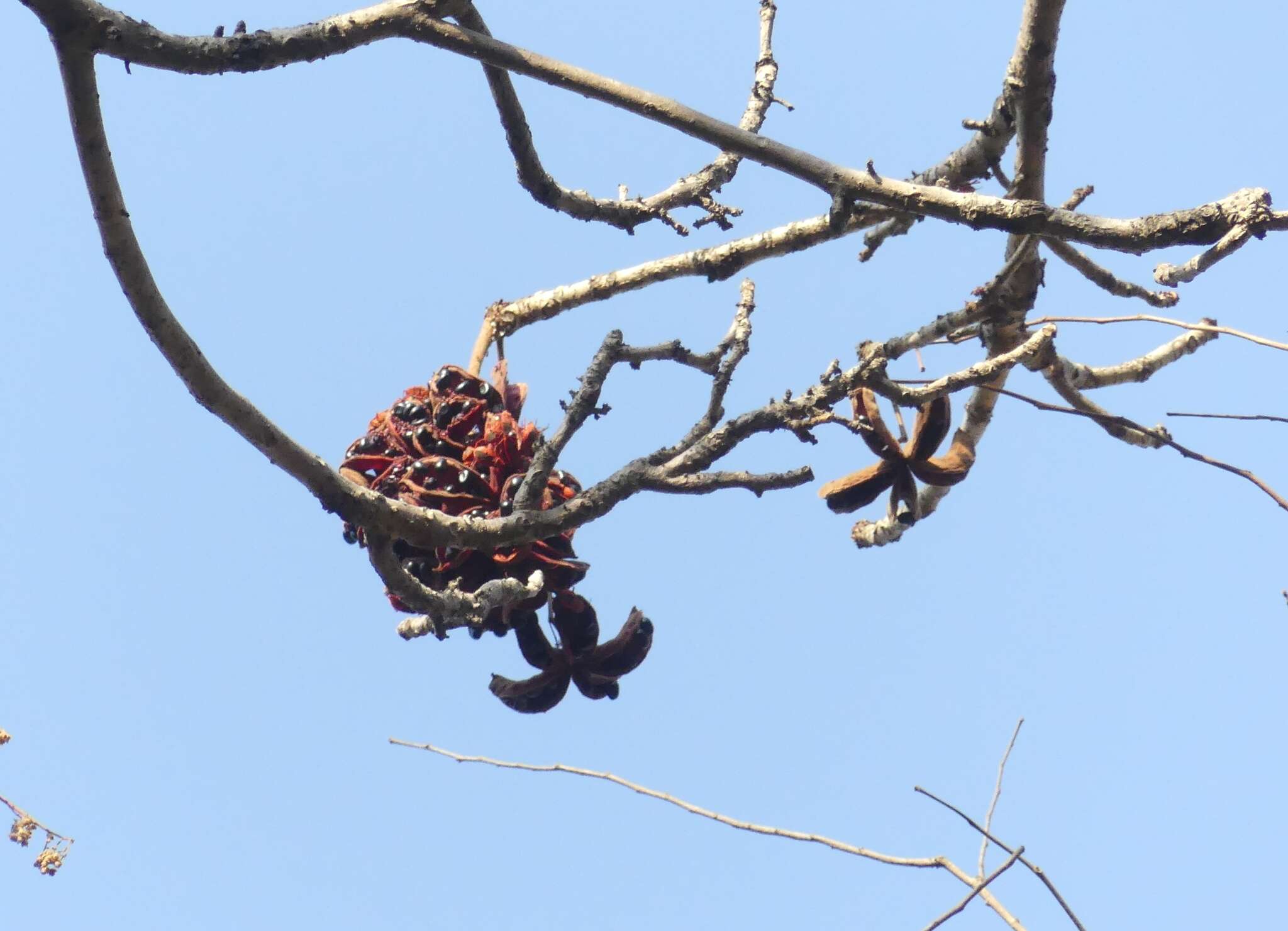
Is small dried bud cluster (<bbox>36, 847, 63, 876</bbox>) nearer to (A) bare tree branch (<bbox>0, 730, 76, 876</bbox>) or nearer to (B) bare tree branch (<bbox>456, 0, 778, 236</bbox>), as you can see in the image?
(A) bare tree branch (<bbox>0, 730, 76, 876</bbox>)

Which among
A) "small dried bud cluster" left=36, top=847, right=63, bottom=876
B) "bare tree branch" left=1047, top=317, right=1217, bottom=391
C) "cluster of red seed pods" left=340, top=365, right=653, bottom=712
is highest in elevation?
"bare tree branch" left=1047, top=317, right=1217, bottom=391

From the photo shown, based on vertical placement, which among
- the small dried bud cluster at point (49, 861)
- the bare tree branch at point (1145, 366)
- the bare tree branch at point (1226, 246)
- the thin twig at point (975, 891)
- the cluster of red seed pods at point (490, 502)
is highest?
the bare tree branch at point (1145, 366)

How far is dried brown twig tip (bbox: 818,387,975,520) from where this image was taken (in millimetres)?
4270

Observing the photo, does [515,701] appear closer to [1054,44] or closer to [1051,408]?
[1051,408]

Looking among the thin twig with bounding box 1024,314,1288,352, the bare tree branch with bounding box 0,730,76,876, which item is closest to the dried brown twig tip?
the thin twig with bounding box 1024,314,1288,352

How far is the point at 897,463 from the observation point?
443 cm

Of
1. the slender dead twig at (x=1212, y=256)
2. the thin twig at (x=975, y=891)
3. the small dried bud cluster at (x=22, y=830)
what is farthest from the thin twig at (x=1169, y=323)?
the small dried bud cluster at (x=22, y=830)

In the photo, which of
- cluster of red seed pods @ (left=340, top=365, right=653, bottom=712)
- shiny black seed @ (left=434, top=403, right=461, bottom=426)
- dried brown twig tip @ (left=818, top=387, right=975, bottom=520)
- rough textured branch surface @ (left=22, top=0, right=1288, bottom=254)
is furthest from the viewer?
dried brown twig tip @ (left=818, top=387, right=975, bottom=520)

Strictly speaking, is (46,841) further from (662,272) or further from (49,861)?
(662,272)

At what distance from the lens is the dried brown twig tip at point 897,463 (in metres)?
4.27

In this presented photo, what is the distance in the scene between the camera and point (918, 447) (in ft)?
14.4

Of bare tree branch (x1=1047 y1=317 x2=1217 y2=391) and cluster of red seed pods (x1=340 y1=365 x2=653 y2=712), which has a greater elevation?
bare tree branch (x1=1047 y1=317 x2=1217 y2=391)

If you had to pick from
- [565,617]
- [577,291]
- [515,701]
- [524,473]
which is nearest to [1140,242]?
[524,473]

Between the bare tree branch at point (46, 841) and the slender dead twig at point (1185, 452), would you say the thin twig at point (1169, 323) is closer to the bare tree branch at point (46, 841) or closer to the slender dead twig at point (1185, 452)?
the slender dead twig at point (1185, 452)
